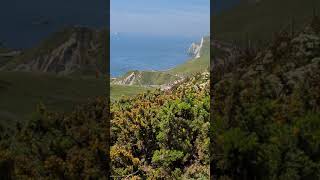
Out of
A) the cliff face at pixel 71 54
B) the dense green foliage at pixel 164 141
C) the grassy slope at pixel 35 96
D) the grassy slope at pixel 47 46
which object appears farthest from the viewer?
the grassy slope at pixel 47 46

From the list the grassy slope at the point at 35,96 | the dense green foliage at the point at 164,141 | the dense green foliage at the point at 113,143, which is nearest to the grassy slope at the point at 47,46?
the grassy slope at the point at 35,96

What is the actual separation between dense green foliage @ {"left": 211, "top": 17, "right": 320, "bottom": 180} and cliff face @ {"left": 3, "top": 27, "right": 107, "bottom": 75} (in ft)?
166

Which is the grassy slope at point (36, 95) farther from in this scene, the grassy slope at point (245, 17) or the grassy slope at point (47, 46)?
the grassy slope at point (245, 17)

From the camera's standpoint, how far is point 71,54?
71875 millimetres

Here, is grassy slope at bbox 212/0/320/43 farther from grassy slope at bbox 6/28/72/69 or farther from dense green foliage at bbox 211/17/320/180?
dense green foliage at bbox 211/17/320/180

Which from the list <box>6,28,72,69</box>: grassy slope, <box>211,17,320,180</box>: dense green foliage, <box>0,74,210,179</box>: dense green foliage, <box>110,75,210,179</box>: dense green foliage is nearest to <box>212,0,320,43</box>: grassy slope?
<box>6,28,72,69</box>: grassy slope

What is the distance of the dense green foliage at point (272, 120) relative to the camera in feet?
24.8

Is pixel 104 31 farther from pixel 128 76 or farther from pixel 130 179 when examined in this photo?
pixel 130 179

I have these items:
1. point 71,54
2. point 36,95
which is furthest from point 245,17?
point 36,95

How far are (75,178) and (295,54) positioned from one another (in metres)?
7.35

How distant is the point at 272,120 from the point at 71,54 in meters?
64.8

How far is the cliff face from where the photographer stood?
67.9 m

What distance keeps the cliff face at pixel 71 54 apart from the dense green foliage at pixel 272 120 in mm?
50484

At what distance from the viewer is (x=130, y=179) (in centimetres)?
926
